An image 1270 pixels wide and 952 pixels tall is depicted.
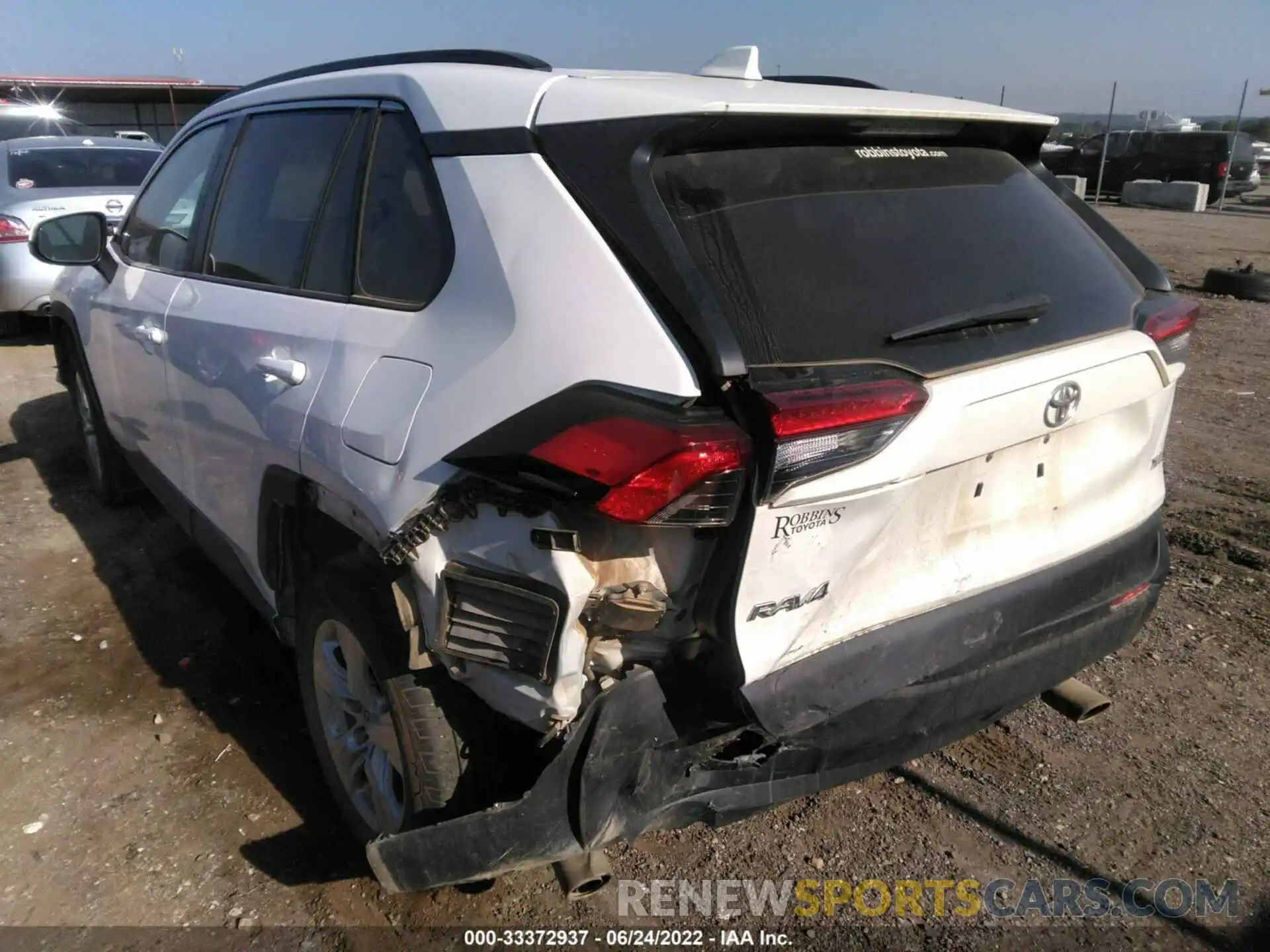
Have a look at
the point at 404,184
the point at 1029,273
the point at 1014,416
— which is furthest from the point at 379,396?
the point at 1029,273

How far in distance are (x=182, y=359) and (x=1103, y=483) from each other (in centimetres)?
280

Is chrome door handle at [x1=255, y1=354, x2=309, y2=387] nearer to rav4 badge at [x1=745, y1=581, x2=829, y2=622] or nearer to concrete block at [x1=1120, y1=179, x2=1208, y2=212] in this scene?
rav4 badge at [x1=745, y1=581, x2=829, y2=622]

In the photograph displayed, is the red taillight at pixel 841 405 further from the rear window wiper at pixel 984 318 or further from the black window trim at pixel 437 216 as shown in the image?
the black window trim at pixel 437 216

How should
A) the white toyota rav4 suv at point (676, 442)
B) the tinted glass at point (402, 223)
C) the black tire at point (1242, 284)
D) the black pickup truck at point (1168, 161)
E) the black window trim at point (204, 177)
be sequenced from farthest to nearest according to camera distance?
the black pickup truck at point (1168, 161), the black tire at point (1242, 284), the black window trim at point (204, 177), the tinted glass at point (402, 223), the white toyota rav4 suv at point (676, 442)

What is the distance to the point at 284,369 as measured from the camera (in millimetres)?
2635

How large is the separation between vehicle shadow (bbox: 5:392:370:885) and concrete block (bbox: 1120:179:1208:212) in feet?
75.5

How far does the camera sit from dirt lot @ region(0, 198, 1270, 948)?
8.41 feet

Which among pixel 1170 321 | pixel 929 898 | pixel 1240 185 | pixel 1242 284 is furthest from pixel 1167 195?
pixel 929 898

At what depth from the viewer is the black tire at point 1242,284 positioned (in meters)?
10.4

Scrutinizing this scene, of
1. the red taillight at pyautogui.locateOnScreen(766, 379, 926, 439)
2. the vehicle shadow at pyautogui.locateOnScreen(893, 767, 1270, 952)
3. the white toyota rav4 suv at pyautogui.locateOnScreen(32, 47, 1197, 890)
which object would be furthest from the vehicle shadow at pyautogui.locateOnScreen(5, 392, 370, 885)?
the red taillight at pyautogui.locateOnScreen(766, 379, 926, 439)

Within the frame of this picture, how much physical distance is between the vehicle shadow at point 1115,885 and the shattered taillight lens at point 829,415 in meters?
1.47

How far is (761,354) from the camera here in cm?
192

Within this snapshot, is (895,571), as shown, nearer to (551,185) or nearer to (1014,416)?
(1014,416)

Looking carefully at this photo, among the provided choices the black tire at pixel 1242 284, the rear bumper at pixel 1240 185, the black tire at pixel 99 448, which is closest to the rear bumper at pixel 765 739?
the black tire at pixel 99 448
